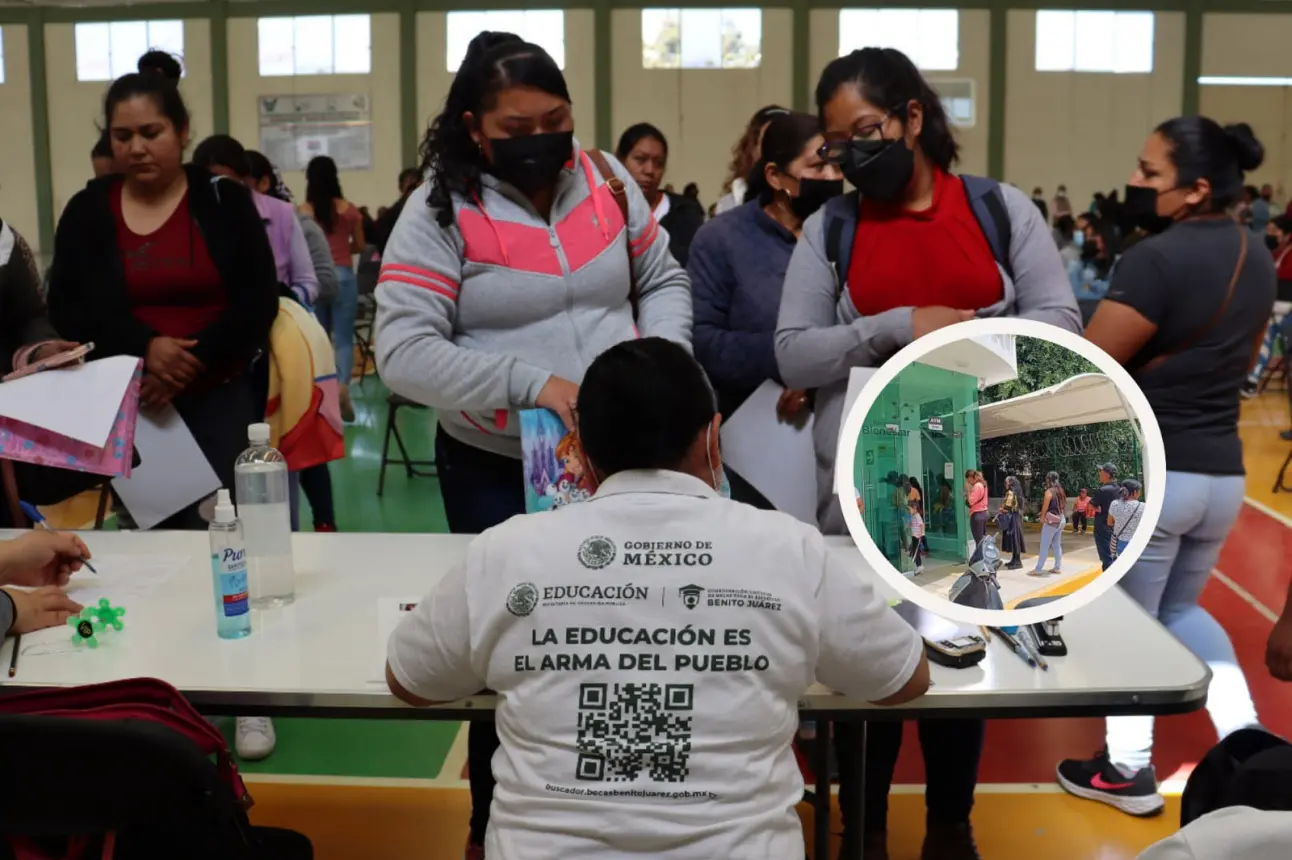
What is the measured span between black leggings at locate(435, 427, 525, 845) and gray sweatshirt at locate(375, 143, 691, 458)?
36 mm

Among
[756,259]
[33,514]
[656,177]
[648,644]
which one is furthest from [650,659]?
[656,177]

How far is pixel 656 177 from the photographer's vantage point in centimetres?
410

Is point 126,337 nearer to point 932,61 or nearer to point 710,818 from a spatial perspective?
point 710,818

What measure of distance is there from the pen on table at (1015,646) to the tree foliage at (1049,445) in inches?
8.8

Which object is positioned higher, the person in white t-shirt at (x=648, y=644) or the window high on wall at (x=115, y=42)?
the window high on wall at (x=115, y=42)

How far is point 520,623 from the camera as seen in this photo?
1.25 metres

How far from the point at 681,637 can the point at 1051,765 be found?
1.87 m

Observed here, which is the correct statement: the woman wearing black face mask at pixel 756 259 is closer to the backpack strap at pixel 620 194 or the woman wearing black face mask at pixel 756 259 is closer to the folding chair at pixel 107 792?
the backpack strap at pixel 620 194

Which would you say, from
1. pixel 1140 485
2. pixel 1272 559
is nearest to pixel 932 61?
pixel 1272 559

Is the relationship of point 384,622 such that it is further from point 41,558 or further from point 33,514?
point 33,514

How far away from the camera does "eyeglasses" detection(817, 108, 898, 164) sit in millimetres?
1986

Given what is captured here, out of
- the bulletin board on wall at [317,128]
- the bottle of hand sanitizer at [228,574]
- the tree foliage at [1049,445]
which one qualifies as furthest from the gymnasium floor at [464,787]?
the bulletin board on wall at [317,128]

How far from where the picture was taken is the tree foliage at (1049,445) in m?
1.54

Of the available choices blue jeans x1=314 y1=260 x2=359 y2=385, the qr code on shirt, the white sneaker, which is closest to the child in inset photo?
the qr code on shirt
